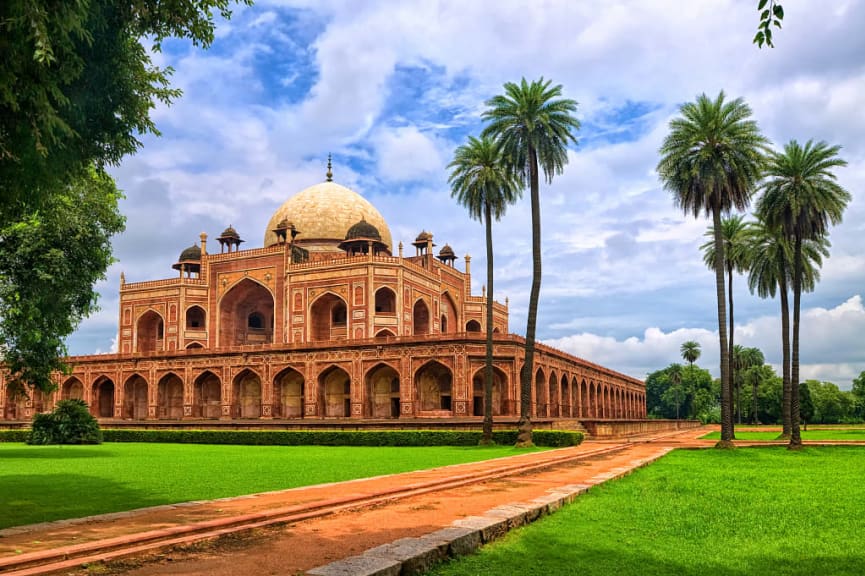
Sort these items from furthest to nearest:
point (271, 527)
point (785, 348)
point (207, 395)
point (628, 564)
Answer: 1. point (207, 395)
2. point (785, 348)
3. point (271, 527)
4. point (628, 564)

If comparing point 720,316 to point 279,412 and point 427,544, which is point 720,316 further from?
point 279,412

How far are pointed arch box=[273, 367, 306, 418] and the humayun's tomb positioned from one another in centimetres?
9

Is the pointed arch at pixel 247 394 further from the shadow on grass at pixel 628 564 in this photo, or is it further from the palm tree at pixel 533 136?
the shadow on grass at pixel 628 564

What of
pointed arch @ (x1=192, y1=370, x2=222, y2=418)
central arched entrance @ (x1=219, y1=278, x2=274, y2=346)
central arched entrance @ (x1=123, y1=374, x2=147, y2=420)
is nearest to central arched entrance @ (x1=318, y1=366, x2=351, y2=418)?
pointed arch @ (x1=192, y1=370, x2=222, y2=418)

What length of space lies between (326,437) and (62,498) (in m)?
21.2

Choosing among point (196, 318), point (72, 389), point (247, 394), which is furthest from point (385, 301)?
point (72, 389)

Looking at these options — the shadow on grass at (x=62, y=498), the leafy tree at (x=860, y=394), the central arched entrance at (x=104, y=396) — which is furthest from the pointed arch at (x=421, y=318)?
the leafy tree at (x=860, y=394)

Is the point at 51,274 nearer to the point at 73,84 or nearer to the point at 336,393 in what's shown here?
the point at 73,84

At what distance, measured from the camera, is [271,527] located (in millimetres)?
8039

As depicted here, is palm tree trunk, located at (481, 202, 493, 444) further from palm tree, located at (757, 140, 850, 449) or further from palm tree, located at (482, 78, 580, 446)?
palm tree, located at (757, 140, 850, 449)

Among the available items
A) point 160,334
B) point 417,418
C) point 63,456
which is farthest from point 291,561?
point 160,334

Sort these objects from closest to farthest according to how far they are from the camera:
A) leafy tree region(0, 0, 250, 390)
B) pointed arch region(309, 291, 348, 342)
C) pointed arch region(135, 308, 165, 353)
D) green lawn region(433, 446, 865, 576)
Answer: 1. green lawn region(433, 446, 865, 576)
2. leafy tree region(0, 0, 250, 390)
3. pointed arch region(309, 291, 348, 342)
4. pointed arch region(135, 308, 165, 353)

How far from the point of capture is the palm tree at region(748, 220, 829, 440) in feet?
102

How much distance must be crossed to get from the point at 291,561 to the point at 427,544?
117 cm
